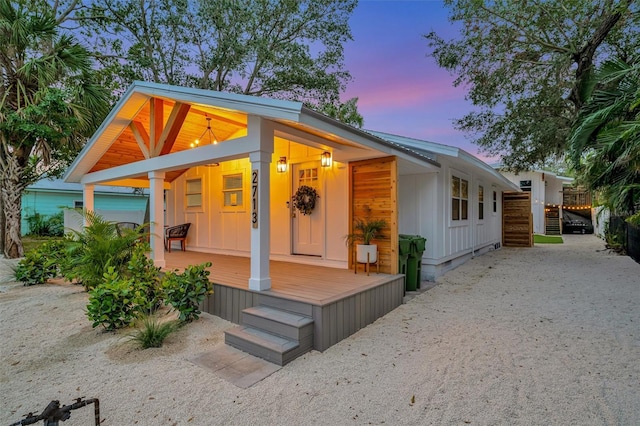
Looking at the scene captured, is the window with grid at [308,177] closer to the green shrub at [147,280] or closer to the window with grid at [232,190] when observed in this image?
the window with grid at [232,190]

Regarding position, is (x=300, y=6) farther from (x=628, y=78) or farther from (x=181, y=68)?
(x=628, y=78)

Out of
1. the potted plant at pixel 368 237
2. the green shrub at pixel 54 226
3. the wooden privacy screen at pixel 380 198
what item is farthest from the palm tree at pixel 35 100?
the potted plant at pixel 368 237

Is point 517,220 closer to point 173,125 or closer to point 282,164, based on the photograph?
point 282,164

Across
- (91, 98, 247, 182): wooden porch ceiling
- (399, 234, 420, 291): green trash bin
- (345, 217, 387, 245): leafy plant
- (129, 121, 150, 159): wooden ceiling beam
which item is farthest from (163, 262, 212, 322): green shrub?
(399, 234, 420, 291): green trash bin

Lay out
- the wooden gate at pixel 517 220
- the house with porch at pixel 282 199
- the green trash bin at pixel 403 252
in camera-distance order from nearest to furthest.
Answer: the house with porch at pixel 282 199, the green trash bin at pixel 403 252, the wooden gate at pixel 517 220

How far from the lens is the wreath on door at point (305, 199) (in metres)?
6.54

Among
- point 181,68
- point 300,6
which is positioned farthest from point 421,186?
point 181,68

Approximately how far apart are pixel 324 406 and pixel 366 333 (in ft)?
5.46

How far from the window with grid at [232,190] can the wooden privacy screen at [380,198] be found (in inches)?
124

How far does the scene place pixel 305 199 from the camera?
659cm

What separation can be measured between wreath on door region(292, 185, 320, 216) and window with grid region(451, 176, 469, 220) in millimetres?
3470

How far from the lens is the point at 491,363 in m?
3.28

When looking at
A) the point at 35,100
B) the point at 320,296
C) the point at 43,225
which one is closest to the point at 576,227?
the point at 320,296

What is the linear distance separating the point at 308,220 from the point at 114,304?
11.9ft
